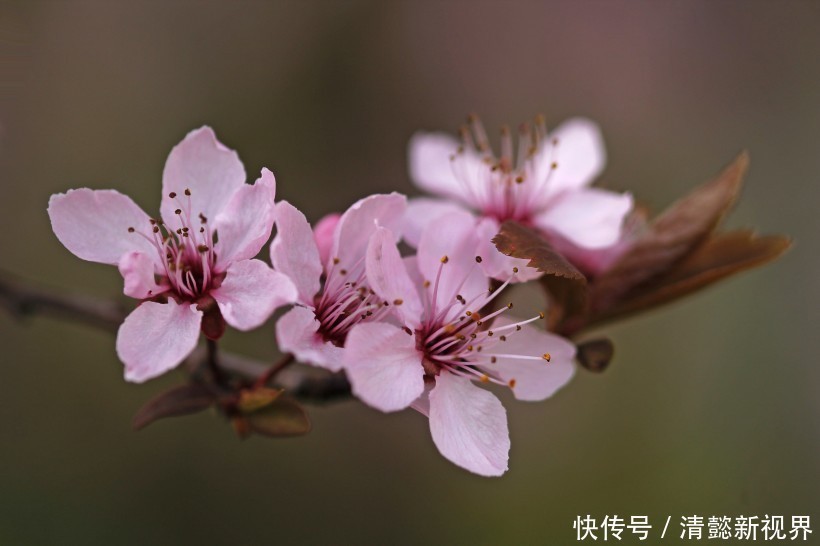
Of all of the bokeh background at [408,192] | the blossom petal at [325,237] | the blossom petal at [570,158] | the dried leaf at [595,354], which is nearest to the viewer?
the blossom petal at [325,237]

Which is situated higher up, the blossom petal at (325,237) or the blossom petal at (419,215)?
the blossom petal at (419,215)

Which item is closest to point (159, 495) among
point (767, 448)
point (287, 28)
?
point (767, 448)

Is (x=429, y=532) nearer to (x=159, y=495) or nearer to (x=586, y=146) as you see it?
(x=159, y=495)

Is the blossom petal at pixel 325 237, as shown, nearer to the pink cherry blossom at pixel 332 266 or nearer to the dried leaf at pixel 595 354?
the pink cherry blossom at pixel 332 266

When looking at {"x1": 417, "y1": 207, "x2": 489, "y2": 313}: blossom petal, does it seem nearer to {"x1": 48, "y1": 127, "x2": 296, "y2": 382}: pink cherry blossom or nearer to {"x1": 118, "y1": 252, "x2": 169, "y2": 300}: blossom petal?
{"x1": 48, "y1": 127, "x2": 296, "y2": 382}: pink cherry blossom

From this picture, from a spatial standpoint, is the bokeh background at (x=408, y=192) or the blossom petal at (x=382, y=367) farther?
the bokeh background at (x=408, y=192)

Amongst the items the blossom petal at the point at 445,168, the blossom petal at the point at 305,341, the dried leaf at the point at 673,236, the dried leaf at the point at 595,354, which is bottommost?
the blossom petal at the point at 305,341

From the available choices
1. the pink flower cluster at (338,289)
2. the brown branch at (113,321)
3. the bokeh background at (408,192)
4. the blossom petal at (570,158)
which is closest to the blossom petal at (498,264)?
the pink flower cluster at (338,289)
